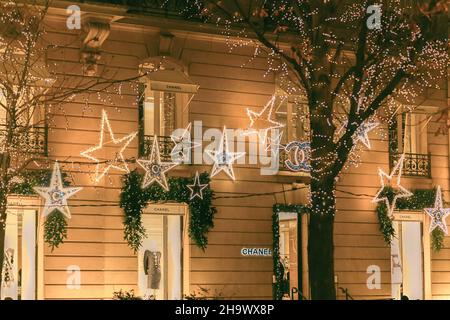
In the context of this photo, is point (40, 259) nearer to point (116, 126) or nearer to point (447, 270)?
point (116, 126)

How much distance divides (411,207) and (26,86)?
40.6 feet

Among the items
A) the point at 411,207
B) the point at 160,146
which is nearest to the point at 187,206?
the point at 160,146

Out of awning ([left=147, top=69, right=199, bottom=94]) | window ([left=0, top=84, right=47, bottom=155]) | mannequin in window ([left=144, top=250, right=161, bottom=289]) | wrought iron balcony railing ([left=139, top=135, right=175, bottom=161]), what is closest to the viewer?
window ([left=0, top=84, right=47, bottom=155])

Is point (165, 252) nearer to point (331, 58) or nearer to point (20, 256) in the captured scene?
point (20, 256)

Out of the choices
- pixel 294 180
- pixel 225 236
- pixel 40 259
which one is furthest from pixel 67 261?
pixel 294 180

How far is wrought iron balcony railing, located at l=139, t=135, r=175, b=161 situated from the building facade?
0.04 metres

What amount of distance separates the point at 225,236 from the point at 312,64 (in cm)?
549

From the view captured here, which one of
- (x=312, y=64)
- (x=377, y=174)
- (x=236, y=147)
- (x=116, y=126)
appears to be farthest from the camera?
(x=377, y=174)

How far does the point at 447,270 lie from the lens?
29.0 meters

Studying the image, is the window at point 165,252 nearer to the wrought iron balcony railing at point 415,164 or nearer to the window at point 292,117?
the window at point 292,117

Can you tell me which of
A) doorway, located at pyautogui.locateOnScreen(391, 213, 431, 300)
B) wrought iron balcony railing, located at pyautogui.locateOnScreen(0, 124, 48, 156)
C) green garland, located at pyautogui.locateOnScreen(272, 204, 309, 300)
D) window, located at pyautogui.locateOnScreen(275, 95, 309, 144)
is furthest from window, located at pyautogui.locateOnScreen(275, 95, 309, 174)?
wrought iron balcony railing, located at pyautogui.locateOnScreen(0, 124, 48, 156)

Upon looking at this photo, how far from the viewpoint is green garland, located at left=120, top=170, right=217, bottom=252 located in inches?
942

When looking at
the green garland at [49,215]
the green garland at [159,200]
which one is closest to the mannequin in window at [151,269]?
the green garland at [159,200]

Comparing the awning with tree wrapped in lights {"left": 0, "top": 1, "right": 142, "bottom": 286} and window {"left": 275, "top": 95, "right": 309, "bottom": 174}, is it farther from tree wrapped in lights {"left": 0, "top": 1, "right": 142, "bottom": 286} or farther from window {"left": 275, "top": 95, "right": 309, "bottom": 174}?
window {"left": 275, "top": 95, "right": 309, "bottom": 174}
